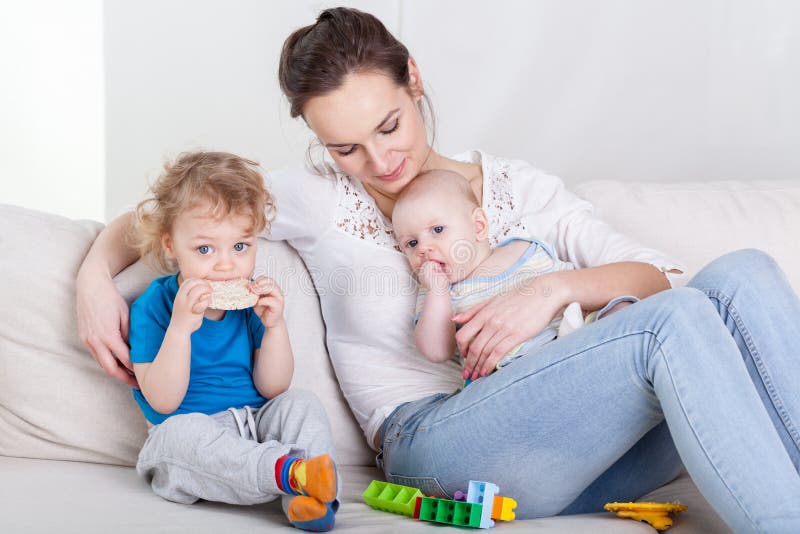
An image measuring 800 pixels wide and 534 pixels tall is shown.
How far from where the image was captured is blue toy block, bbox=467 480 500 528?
4.98 feet

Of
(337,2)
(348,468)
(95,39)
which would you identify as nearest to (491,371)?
(348,468)

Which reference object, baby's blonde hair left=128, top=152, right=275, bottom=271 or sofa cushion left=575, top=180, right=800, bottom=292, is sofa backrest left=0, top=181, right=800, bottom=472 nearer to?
baby's blonde hair left=128, top=152, right=275, bottom=271

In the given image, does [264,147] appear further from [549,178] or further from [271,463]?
[271,463]

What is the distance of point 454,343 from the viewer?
1.83m

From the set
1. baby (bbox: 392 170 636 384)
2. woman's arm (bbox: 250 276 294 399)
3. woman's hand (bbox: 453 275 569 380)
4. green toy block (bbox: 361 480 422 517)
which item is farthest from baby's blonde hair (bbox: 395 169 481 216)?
green toy block (bbox: 361 480 422 517)

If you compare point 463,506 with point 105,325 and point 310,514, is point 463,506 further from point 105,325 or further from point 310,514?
point 105,325

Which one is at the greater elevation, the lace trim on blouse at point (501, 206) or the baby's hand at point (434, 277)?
the lace trim on blouse at point (501, 206)

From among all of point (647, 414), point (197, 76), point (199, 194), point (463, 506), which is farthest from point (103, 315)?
point (197, 76)

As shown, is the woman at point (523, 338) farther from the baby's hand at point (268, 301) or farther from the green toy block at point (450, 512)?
the baby's hand at point (268, 301)

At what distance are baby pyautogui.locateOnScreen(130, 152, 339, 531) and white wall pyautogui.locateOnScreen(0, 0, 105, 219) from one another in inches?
66.1

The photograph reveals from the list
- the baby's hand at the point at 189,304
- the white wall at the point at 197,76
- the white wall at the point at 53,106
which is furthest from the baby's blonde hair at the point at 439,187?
the white wall at the point at 53,106

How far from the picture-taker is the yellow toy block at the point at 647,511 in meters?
1.65

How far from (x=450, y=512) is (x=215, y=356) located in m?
0.58

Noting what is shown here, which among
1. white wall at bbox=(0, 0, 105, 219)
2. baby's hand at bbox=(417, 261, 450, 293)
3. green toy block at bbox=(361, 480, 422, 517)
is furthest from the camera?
white wall at bbox=(0, 0, 105, 219)
